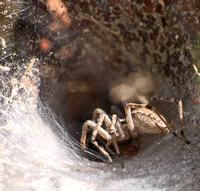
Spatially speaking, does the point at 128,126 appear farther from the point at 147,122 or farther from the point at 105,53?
the point at 105,53

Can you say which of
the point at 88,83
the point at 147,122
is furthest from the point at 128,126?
the point at 88,83


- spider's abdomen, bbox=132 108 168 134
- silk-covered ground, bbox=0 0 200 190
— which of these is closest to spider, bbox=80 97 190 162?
spider's abdomen, bbox=132 108 168 134

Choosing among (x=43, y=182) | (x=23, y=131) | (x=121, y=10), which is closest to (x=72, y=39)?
(x=121, y=10)

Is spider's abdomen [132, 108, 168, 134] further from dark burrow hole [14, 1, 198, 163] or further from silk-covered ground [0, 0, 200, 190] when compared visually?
dark burrow hole [14, 1, 198, 163]

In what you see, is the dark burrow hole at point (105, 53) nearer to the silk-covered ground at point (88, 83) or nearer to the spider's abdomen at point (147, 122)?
the silk-covered ground at point (88, 83)

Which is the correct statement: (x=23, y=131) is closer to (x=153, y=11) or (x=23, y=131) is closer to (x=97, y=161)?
(x=97, y=161)

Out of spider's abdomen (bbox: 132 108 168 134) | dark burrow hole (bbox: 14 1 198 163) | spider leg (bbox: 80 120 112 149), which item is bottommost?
spider's abdomen (bbox: 132 108 168 134)

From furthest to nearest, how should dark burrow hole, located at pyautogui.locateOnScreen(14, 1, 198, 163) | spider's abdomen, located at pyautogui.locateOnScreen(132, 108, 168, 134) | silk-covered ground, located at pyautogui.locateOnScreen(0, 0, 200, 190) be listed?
dark burrow hole, located at pyautogui.locateOnScreen(14, 1, 198, 163) < spider's abdomen, located at pyautogui.locateOnScreen(132, 108, 168, 134) < silk-covered ground, located at pyautogui.locateOnScreen(0, 0, 200, 190)
